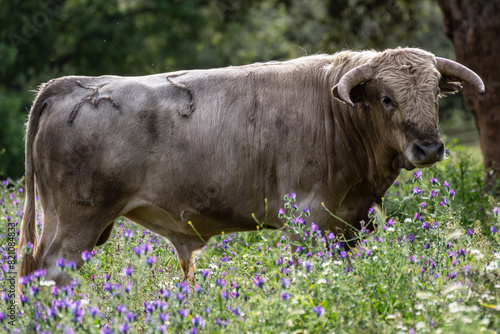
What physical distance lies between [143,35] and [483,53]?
15223 millimetres

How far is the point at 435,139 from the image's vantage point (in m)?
4.42

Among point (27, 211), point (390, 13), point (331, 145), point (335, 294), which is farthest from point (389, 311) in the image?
point (390, 13)

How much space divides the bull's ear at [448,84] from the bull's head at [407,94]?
0.07 m

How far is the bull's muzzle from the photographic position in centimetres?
437

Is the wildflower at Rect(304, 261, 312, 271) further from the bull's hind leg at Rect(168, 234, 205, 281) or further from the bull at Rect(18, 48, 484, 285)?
the bull's hind leg at Rect(168, 234, 205, 281)

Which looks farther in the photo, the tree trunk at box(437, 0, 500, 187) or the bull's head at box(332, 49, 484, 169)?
the tree trunk at box(437, 0, 500, 187)

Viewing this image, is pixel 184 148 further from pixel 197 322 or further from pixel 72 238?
pixel 197 322

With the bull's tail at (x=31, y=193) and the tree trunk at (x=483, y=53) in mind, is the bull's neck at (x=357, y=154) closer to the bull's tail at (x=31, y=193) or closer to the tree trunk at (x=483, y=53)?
the bull's tail at (x=31, y=193)

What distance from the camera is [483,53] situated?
8328 millimetres

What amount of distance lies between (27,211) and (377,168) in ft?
9.00

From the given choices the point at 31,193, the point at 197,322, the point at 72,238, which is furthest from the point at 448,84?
the point at 31,193

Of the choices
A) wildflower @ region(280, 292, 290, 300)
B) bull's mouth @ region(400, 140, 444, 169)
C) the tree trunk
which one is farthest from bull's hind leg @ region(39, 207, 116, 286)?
the tree trunk

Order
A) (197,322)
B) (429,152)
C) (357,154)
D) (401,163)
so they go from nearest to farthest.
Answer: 1. (197,322)
2. (429,152)
3. (401,163)
4. (357,154)

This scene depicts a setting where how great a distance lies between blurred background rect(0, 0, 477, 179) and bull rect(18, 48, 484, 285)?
8.60 m
